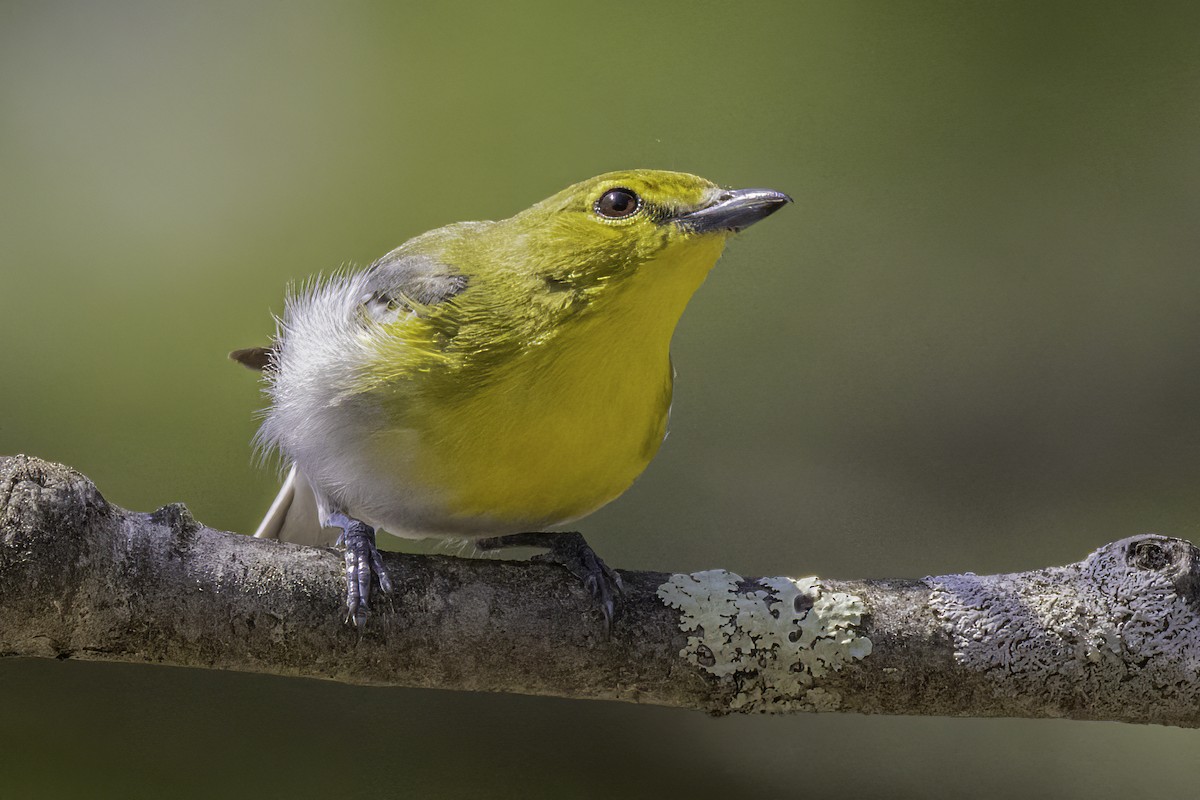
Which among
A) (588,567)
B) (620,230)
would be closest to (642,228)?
(620,230)

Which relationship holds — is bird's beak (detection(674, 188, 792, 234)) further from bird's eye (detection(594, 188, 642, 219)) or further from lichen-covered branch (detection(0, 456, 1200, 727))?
lichen-covered branch (detection(0, 456, 1200, 727))

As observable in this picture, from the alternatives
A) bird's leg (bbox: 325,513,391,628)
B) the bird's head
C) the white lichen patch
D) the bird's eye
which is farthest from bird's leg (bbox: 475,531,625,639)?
the bird's eye

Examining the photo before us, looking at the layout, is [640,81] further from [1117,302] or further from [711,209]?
[1117,302]

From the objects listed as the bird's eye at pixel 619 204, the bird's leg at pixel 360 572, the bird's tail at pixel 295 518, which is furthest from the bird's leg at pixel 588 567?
the bird's tail at pixel 295 518

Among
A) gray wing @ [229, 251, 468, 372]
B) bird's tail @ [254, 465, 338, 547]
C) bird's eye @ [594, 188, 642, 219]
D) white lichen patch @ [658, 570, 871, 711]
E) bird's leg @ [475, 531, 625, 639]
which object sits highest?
bird's eye @ [594, 188, 642, 219]

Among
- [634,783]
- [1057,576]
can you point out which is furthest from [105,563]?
[634,783]

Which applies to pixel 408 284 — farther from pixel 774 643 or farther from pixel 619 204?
pixel 774 643

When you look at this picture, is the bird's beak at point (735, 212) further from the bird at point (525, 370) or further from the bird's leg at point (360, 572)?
the bird's leg at point (360, 572)
